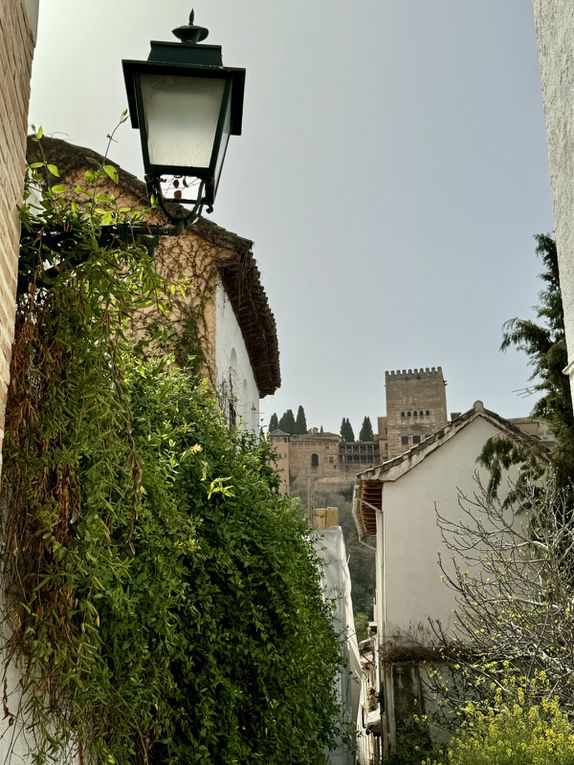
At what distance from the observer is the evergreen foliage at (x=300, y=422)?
105 m

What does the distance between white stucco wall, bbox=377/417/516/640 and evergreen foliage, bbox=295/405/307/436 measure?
8797 cm

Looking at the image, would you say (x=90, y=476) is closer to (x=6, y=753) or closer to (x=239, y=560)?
(x=6, y=753)

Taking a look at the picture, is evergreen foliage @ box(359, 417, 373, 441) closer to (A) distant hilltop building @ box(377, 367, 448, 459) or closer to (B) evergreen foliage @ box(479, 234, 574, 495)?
(A) distant hilltop building @ box(377, 367, 448, 459)

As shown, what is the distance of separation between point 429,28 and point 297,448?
91.9m

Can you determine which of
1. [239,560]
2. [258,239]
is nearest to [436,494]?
[258,239]

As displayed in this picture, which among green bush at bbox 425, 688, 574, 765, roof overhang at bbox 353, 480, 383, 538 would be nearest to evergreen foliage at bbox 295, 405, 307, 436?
roof overhang at bbox 353, 480, 383, 538

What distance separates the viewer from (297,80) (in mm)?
6863

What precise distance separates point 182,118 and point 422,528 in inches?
515

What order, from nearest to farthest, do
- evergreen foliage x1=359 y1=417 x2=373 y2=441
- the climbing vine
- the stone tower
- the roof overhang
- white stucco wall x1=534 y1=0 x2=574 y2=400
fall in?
the climbing vine
white stucco wall x1=534 y1=0 x2=574 y2=400
the roof overhang
the stone tower
evergreen foliage x1=359 y1=417 x2=373 y2=441

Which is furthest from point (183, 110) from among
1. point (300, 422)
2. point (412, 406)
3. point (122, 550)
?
point (300, 422)

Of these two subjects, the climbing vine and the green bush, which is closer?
the climbing vine

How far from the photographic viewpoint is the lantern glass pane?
363cm

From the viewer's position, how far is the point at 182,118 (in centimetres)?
367

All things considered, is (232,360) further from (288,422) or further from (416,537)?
(288,422)
